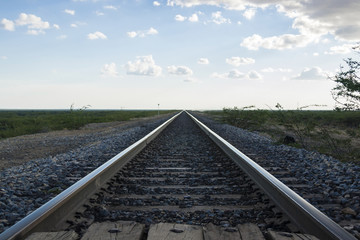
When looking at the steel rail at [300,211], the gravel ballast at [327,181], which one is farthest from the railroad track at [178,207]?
the gravel ballast at [327,181]

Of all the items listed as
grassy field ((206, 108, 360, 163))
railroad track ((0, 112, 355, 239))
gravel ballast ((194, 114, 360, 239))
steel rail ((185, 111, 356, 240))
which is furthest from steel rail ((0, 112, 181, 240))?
grassy field ((206, 108, 360, 163))

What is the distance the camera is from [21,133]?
56.6 ft

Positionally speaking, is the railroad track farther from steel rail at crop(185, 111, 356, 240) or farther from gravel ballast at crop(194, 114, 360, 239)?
gravel ballast at crop(194, 114, 360, 239)

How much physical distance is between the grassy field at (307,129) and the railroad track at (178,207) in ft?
11.8

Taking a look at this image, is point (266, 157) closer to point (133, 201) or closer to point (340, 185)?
point (340, 185)

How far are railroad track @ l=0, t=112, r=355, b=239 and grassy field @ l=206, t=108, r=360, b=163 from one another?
11.8 ft

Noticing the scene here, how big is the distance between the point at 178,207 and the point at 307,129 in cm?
784

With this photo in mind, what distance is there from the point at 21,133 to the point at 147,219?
1667 cm

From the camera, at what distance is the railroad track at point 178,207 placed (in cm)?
213

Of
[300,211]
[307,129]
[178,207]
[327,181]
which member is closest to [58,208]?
[178,207]

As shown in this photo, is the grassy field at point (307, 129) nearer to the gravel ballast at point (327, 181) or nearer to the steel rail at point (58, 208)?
the gravel ballast at point (327, 181)

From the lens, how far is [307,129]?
996cm

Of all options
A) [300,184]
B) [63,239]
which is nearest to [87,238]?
[63,239]

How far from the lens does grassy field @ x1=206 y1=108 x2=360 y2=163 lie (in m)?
8.29
